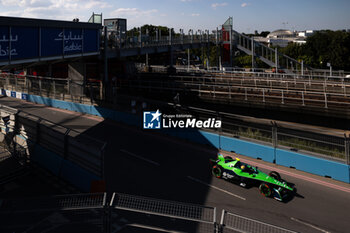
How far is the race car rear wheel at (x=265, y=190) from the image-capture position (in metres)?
11.2

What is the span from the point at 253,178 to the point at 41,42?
48.7ft

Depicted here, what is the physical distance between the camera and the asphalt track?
10.1m

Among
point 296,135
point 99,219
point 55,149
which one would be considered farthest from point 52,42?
point 296,135

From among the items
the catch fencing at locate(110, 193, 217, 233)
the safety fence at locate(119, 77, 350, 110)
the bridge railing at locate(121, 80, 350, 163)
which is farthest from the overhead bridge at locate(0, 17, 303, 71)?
the catch fencing at locate(110, 193, 217, 233)

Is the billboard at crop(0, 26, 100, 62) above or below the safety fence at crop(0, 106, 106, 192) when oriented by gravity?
above

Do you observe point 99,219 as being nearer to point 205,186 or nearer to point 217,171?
point 205,186

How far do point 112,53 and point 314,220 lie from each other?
85.6 ft

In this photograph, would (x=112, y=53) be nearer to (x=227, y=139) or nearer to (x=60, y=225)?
(x=227, y=139)

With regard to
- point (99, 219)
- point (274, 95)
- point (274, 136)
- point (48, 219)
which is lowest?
point (48, 219)

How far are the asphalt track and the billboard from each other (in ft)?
22.0

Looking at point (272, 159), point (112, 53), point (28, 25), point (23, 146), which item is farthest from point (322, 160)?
point (112, 53)

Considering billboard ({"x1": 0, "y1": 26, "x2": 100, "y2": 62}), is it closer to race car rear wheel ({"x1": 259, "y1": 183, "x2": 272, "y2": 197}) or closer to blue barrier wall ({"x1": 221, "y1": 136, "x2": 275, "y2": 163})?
blue barrier wall ({"x1": 221, "y1": 136, "x2": 275, "y2": 163})

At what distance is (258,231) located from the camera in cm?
746

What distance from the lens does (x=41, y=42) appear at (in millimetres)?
18672
